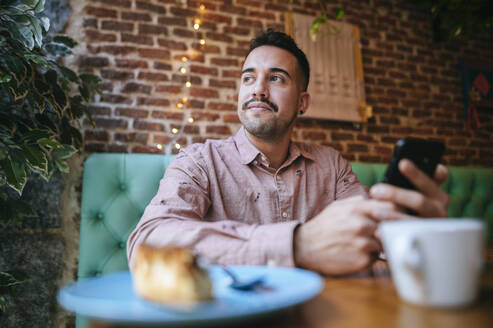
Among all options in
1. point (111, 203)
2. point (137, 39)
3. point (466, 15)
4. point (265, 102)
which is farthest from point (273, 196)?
point (466, 15)

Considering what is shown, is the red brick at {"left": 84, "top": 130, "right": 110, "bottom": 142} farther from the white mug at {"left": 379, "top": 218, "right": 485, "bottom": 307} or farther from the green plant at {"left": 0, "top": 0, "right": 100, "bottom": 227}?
the white mug at {"left": 379, "top": 218, "right": 485, "bottom": 307}

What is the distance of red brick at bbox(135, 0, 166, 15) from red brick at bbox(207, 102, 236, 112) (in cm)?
62

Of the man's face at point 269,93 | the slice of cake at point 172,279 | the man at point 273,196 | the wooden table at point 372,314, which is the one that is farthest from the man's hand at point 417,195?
the man's face at point 269,93

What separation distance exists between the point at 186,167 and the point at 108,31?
1.23 m

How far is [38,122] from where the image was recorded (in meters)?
1.52

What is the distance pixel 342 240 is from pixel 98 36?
72.8 inches

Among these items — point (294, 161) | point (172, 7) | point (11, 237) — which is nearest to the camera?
point (294, 161)

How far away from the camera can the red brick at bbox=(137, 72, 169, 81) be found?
6.57 feet

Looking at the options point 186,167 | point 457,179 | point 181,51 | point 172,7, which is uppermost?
point 172,7

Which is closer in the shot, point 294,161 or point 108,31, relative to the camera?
point 294,161

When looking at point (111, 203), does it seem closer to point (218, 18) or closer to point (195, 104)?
point (195, 104)

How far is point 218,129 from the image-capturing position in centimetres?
210

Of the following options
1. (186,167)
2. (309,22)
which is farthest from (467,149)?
(186,167)

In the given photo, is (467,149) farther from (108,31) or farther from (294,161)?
(108,31)
